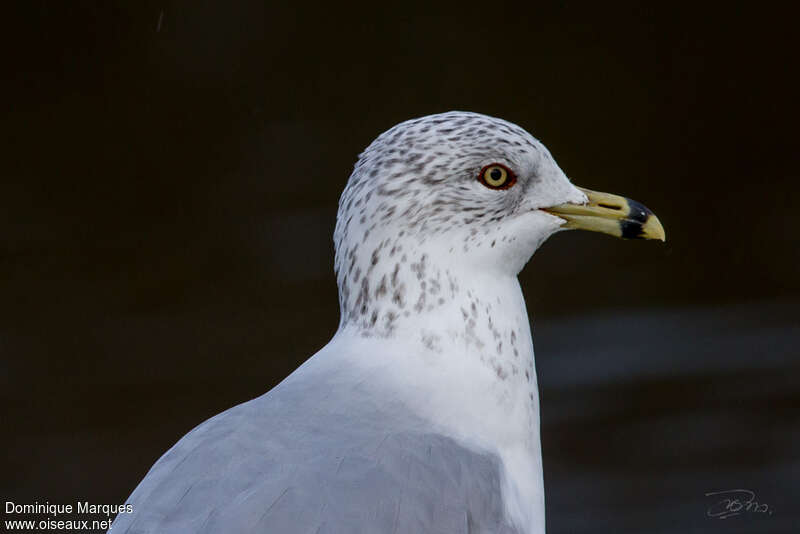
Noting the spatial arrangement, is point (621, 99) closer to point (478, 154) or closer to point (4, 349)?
point (4, 349)

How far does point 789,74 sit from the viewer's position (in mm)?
7938

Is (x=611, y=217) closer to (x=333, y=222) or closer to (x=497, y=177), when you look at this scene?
(x=497, y=177)

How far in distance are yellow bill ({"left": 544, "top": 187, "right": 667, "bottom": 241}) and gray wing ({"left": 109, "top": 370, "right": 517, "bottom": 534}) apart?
54cm

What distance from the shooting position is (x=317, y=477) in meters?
2.88

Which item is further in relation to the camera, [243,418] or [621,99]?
[621,99]

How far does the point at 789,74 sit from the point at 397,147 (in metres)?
5.04

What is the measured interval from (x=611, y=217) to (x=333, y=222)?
12.4 feet

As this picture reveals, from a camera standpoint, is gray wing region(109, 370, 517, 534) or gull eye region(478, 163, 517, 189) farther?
gull eye region(478, 163, 517, 189)

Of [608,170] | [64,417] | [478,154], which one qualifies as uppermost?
[478,154]

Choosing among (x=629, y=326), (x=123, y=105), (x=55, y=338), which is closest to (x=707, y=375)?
(x=629, y=326)
